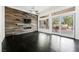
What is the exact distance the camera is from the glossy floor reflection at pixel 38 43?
7.83 feet

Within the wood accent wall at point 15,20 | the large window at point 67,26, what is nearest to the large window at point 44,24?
the wood accent wall at point 15,20

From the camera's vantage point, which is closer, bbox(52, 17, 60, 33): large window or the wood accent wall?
the wood accent wall

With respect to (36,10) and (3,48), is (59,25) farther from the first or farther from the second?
(3,48)

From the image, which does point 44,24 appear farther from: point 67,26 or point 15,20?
point 15,20

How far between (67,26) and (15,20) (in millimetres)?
1491

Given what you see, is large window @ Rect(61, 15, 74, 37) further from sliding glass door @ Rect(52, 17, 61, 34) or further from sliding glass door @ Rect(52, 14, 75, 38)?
sliding glass door @ Rect(52, 17, 61, 34)

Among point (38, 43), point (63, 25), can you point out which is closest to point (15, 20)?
point (38, 43)

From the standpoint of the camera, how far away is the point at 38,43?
266cm

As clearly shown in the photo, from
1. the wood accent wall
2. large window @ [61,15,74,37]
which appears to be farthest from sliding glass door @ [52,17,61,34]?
the wood accent wall

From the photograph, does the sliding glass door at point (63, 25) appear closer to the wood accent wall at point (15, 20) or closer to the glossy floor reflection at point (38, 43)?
the glossy floor reflection at point (38, 43)

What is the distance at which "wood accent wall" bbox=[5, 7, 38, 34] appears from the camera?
2443 millimetres

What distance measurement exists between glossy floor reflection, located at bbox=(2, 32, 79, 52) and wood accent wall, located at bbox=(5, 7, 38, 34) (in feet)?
0.52

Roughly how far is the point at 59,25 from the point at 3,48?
5.45 ft
